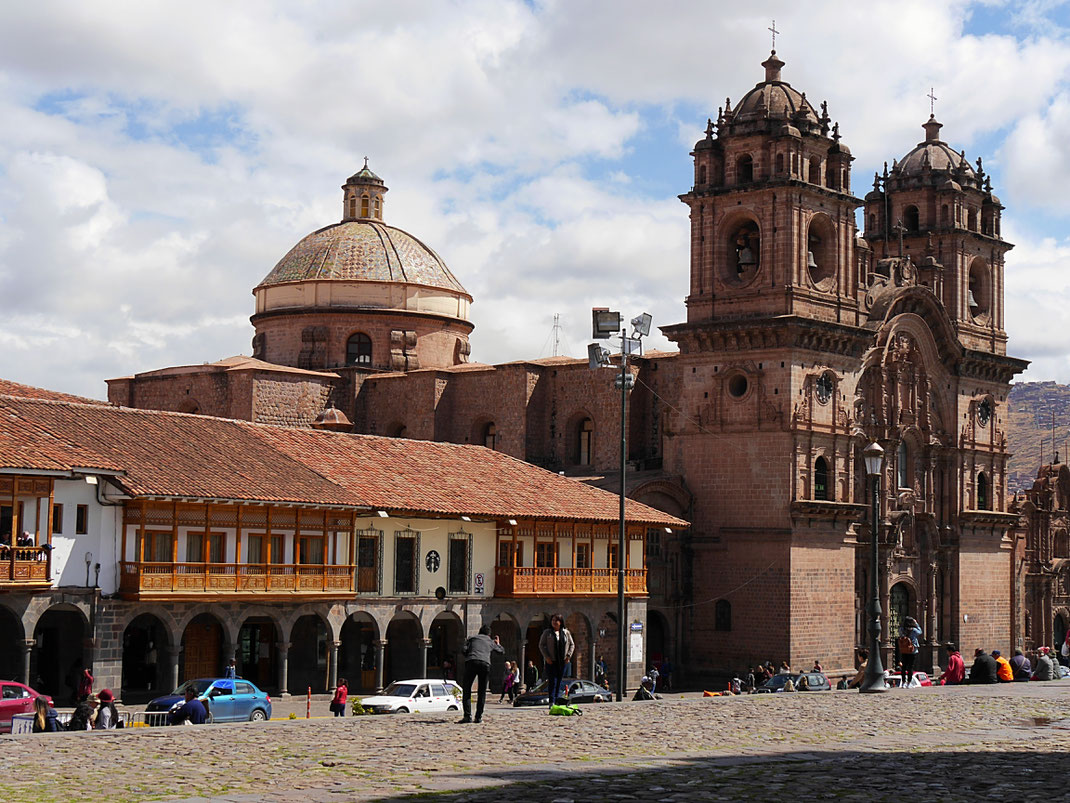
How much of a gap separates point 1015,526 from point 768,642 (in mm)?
16217

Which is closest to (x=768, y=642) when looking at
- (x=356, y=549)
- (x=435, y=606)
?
(x=435, y=606)

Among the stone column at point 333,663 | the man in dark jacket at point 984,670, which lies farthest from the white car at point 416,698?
the man in dark jacket at point 984,670

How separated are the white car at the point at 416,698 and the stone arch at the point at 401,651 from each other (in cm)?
942

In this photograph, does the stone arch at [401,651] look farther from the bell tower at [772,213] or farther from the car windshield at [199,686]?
the bell tower at [772,213]

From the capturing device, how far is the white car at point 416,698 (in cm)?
3028

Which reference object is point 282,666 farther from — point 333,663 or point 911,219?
point 911,219

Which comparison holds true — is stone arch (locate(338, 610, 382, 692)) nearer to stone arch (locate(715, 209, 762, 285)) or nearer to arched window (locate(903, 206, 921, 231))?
stone arch (locate(715, 209, 762, 285))

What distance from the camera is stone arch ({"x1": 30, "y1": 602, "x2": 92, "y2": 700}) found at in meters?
34.8

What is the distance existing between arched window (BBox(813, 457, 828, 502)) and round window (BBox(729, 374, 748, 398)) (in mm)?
3332

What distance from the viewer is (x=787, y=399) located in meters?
50.3

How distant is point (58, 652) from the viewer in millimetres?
35188

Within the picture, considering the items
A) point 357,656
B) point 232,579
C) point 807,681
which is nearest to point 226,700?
point 232,579

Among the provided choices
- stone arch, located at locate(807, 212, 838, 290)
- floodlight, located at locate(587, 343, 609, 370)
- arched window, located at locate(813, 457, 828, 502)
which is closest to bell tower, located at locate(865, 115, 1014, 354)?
stone arch, located at locate(807, 212, 838, 290)

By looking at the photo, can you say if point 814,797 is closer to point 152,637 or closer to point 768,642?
point 152,637
